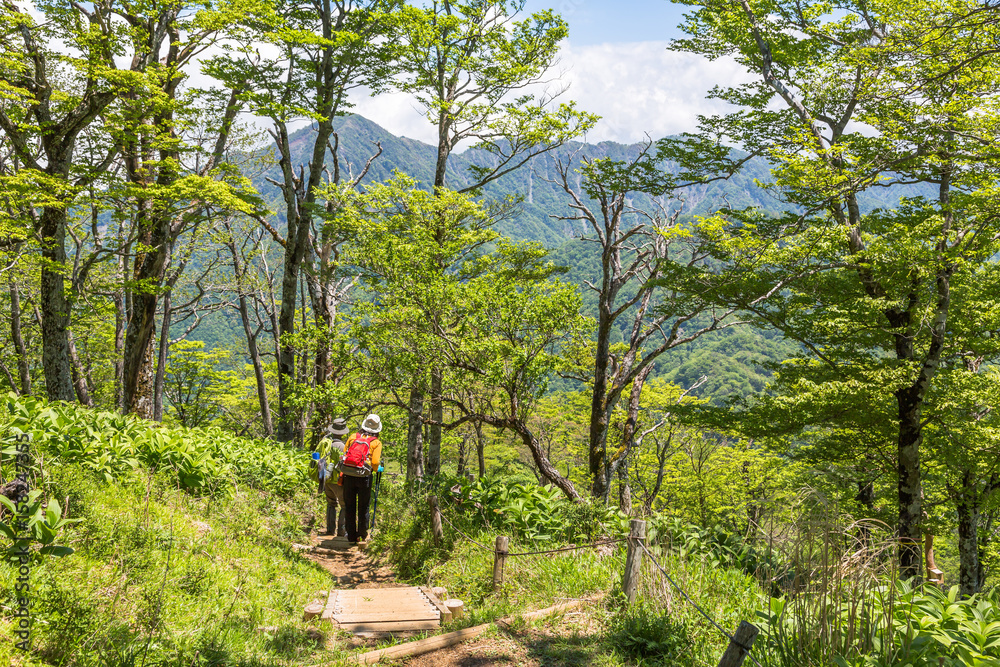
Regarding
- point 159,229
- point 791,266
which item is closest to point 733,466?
point 791,266

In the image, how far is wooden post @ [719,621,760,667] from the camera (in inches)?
124

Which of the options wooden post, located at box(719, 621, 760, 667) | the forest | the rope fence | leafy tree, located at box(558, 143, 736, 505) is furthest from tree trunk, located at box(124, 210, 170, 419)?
wooden post, located at box(719, 621, 760, 667)

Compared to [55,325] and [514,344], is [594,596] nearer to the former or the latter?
[514,344]

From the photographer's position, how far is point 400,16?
12.7 metres

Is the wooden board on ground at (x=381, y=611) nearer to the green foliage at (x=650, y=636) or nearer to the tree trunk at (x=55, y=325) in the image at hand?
the green foliage at (x=650, y=636)

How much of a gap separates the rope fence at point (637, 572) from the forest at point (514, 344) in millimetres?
177

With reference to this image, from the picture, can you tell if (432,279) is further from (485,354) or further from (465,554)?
(465,554)

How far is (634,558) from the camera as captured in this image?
16.8ft

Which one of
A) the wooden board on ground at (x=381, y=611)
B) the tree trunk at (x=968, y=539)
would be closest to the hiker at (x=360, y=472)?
the wooden board on ground at (x=381, y=611)

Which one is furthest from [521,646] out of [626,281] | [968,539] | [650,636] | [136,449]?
[968,539]

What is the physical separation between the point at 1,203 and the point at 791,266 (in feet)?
48.0

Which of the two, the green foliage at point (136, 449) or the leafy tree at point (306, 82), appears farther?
the leafy tree at point (306, 82)

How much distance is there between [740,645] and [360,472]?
5966 millimetres

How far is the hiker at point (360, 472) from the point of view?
8.13 meters
